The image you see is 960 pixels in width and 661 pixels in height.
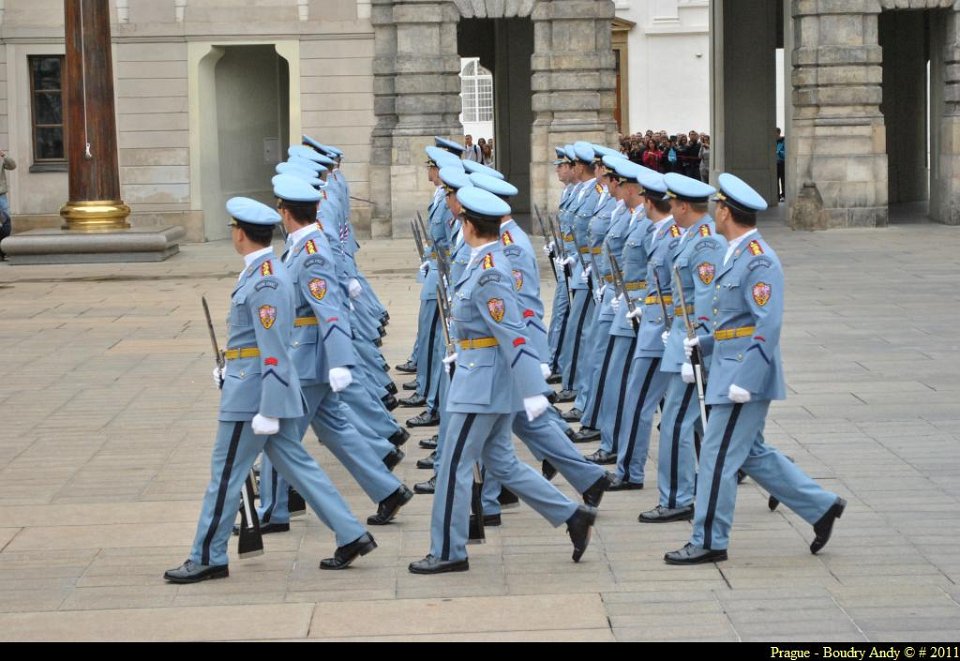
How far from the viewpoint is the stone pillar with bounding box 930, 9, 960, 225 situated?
25781 mm

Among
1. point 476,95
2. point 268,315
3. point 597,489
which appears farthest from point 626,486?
point 476,95

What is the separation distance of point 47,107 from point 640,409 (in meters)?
19.3

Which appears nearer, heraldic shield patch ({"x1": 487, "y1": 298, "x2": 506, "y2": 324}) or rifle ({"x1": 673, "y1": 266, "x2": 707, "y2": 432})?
heraldic shield patch ({"x1": 487, "y1": 298, "x2": 506, "y2": 324})

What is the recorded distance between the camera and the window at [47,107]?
2603cm

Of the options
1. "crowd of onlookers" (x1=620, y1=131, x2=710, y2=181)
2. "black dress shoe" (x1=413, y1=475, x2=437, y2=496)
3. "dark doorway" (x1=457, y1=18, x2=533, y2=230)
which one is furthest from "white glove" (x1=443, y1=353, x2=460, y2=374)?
"crowd of onlookers" (x1=620, y1=131, x2=710, y2=181)

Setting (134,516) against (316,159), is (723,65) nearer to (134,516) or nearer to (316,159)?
(316,159)

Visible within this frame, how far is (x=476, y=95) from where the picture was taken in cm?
5178

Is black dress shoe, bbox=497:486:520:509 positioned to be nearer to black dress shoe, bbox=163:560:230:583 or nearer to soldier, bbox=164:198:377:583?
soldier, bbox=164:198:377:583

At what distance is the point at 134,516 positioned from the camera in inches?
336

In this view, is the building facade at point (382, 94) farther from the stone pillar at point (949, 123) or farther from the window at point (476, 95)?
the window at point (476, 95)

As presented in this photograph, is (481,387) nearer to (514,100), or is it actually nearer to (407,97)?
(407,97)

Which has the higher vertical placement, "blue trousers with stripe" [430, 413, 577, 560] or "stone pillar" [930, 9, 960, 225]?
"stone pillar" [930, 9, 960, 225]

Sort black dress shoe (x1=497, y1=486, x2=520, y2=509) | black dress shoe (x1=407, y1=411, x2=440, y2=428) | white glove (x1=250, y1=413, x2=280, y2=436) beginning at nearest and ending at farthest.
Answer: white glove (x1=250, y1=413, x2=280, y2=436) → black dress shoe (x1=497, y1=486, x2=520, y2=509) → black dress shoe (x1=407, y1=411, x2=440, y2=428)

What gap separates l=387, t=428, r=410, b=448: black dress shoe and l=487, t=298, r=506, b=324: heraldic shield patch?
2.83 m
